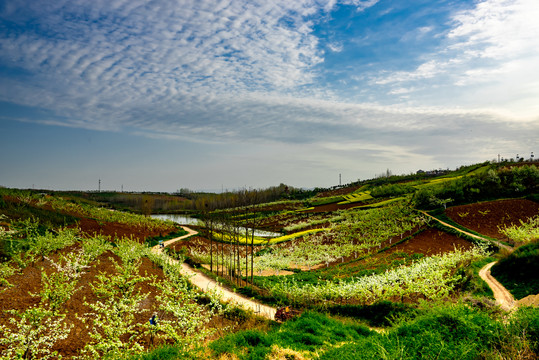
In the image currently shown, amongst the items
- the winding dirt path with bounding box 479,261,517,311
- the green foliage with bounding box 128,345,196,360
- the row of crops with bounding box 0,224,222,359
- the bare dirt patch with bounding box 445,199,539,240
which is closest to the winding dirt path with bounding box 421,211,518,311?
the winding dirt path with bounding box 479,261,517,311

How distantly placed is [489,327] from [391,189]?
170ft

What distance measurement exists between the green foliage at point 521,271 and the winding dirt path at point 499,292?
0.21m

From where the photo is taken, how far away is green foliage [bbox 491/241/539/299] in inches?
457

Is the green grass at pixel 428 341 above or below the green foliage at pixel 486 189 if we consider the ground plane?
below

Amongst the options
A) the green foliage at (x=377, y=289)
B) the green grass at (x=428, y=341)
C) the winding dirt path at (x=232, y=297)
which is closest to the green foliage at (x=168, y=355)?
the green grass at (x=428, y=341)

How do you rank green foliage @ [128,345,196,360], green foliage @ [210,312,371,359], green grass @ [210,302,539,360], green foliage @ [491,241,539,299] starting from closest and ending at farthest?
1. green grass @ [210,302,539,360]
2. green foliage @ [128,345,196,360]
3. green foliage @ [210,312,371,359]
4. green foliage @ [491,241,539,299]

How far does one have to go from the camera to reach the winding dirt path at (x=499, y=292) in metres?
10.6

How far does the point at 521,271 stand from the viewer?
12.8 m

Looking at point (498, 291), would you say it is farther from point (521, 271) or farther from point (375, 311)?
point (375, 311)

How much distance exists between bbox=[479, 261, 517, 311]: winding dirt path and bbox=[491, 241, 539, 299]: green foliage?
21 cm

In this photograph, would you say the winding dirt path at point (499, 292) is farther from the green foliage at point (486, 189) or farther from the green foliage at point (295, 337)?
the green foliage at point (486, 189)

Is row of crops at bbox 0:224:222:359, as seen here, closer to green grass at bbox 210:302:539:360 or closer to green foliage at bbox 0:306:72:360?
green foliage at bbox 0:306:72:360

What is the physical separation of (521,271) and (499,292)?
214 centimetres

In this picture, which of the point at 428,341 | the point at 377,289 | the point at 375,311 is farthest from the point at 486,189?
the point at 428,341
